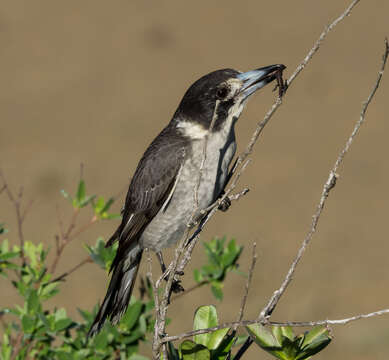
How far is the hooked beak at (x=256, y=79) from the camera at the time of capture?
410 cm

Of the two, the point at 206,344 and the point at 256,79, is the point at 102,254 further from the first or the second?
the point at 206,344

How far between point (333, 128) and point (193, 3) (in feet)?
20.9

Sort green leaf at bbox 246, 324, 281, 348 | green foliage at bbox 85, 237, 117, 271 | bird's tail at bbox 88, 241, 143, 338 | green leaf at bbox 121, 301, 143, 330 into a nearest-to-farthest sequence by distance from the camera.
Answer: green leaf at bbox 246, 324, 281, 348
green leaf at bbox 121, 301, 143, 330
bird's tail at bbox 88, 241, 143, 338
green foliage at bbox 85, 237, 117, 271

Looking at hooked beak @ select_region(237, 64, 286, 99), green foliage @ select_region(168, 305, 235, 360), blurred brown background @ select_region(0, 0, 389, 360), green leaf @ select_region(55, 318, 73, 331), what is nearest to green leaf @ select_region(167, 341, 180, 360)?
green foliage @ select_region(168, 305, 235, 360)

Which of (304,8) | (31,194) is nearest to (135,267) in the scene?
(31,194)

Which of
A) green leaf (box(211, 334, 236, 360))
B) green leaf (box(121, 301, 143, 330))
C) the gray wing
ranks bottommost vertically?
green leaf (box(211, 334, 236, 360))

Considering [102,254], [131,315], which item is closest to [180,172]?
[102,254]

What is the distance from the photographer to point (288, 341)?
2.43 meters

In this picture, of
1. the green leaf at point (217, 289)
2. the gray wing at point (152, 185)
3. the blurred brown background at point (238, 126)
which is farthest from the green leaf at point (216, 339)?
the blurred brown background at point (238, 126)

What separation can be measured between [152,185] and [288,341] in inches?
90.3

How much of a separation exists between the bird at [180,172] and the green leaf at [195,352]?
1608mm

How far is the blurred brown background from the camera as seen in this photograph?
8680 mm

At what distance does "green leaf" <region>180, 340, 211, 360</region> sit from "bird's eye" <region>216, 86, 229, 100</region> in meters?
2.16

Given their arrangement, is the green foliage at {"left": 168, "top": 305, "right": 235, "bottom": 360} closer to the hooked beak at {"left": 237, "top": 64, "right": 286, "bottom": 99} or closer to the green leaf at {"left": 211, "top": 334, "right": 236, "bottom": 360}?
the green leaf at {"left": 211, "top": 334, "right": 236, "bottom": 360}
